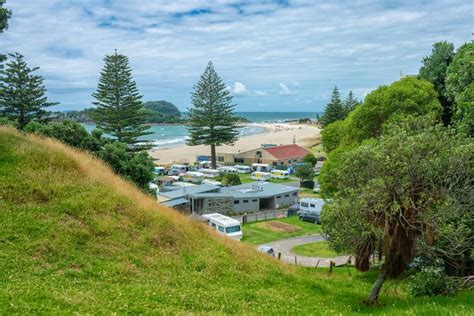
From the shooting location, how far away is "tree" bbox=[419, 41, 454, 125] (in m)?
16.8

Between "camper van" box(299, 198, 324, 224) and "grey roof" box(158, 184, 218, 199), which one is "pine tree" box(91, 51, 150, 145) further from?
"camper van" box(299, 198, 324, 224)

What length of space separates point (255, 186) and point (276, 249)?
10555mm

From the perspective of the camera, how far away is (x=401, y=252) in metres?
8.15

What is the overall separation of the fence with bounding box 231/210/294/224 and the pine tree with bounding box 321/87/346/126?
97.1 ft

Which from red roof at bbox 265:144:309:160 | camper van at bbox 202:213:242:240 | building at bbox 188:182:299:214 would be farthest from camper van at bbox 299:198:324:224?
red roof at bbox 265:144:309:160

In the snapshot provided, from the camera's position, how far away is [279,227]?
23.8 metres

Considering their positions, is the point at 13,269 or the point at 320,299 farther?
the point at 320,299

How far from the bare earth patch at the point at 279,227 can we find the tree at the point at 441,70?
9937 mm

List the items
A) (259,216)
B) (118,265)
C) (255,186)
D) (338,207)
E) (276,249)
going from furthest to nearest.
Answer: (255,186) → (259,216) → (276,249) → (338,207) → (118,265)

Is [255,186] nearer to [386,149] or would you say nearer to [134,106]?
[134,106]

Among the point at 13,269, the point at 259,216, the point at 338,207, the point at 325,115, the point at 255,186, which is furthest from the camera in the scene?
the point at 325,115

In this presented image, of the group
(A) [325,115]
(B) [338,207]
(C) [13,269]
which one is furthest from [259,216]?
(A) [325,115]

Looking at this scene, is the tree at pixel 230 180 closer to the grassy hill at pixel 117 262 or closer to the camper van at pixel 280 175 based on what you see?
the camper van at pixel 280 175

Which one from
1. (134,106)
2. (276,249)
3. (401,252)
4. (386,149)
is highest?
(134,106)
